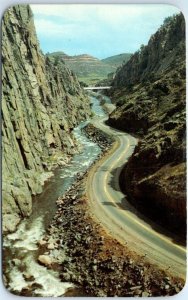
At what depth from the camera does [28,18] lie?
9430 millimetres

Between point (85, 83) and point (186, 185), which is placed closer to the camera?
point (186, 185)

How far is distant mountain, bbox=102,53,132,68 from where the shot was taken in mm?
9383

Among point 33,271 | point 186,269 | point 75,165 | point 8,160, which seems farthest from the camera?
point 75,165

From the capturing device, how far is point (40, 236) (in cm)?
963

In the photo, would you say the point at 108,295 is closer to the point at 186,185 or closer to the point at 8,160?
the point at 186,185

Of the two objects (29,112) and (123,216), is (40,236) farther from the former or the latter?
(29,112)

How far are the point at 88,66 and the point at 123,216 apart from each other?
→ 3.09 metres

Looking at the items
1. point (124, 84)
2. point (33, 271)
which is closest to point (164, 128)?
point (124, 84)

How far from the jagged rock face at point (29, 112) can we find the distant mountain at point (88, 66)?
0.38 meters

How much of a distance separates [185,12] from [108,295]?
17.1ft

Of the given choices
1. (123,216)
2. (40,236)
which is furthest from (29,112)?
(123,216)

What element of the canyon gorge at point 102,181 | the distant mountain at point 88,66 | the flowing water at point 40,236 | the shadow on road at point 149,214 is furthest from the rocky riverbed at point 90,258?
the distant mountain at point 88,66

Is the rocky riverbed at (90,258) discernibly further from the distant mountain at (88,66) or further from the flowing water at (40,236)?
the distant mountain at (88,66)

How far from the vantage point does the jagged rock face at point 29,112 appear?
9734 mm
